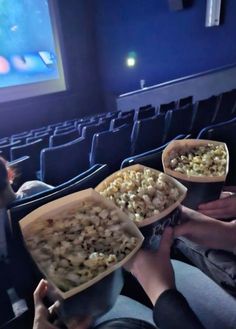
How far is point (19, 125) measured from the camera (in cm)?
615

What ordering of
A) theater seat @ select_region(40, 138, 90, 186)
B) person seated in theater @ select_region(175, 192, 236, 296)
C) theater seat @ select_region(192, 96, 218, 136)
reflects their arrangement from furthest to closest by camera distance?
theater seat @ select_region(192, 96, 218, 136), theater seat @ select_region(40, 138, 90, 186), person seated in theater @ select_region(175, 192, 236, 296)

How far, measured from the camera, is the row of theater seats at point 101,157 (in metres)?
0.59

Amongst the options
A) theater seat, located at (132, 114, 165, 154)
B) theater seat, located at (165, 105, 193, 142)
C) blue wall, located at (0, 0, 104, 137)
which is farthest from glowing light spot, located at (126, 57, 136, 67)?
theater seat, located at (132, 114, 165, 154)

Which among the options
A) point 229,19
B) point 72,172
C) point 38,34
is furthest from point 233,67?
point 38,34

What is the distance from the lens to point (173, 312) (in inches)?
20.1

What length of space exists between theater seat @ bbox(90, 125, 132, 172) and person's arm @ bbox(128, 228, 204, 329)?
1.57m

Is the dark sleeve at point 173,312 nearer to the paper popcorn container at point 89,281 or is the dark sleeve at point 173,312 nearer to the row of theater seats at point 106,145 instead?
the paper popcorn container at point 89,281

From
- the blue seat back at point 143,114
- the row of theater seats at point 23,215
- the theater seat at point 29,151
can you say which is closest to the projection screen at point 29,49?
the blue seat back at point 143,114

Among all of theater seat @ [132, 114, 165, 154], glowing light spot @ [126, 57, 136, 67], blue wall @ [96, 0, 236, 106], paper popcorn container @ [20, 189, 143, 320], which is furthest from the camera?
glowing light spot @ [126, 57, 136, 67]

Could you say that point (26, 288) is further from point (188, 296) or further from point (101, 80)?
point (101, 80)

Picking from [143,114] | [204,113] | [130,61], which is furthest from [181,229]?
[130,61]

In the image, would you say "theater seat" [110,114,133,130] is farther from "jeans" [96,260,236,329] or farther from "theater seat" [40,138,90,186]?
"jeans" [96,260,236,329]

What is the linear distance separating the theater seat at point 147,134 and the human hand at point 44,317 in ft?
5.98

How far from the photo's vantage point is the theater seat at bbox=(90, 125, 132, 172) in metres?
2.12
